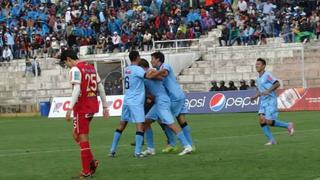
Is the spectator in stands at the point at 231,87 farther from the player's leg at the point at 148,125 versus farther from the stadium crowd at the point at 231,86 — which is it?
the player's leg at the point at 148,125

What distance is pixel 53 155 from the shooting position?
18219mm

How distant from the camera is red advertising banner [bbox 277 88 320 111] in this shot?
37.4m

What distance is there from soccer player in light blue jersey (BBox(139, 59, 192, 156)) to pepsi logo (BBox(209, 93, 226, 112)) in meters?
22.1

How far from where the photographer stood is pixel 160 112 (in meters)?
17.2

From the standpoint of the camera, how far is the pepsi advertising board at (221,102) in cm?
3884

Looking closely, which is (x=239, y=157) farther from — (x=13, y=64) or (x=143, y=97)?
(x=13, y=64)

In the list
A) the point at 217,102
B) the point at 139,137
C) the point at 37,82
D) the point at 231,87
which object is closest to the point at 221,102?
the point at 217,102

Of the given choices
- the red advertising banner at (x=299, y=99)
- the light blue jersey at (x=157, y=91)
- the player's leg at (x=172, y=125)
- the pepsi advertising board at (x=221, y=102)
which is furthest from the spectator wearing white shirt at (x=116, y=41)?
the player's leg at (x=172, y=125)

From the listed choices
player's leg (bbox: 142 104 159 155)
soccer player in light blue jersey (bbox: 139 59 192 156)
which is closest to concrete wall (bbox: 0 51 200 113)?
player's leg (bbox: 142 104 159 155)

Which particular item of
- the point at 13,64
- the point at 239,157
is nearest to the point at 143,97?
the point at 239,157

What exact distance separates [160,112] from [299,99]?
21.6 metres

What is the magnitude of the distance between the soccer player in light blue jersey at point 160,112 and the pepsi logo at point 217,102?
22143mm

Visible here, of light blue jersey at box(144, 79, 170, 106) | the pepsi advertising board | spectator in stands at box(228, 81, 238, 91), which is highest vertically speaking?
light blue jersey at box(144, 79, 170, 106)

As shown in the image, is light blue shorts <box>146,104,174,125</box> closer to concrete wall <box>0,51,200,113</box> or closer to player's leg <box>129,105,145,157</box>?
player's leg <box>129,105,145,157</box>
